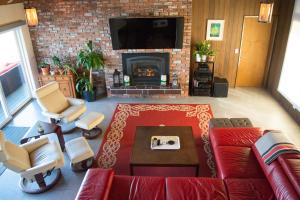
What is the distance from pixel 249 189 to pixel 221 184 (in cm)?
33

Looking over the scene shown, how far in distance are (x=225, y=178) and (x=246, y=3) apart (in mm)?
4714

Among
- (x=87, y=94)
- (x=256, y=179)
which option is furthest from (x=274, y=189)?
(x=87, y=94)

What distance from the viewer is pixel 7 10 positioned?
533cm

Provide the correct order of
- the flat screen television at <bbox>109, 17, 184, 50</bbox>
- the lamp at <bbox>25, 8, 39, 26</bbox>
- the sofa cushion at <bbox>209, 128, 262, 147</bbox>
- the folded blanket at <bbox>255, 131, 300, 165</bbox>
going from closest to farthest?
the folded blanket at <bbox>255, 131, 300, 165</bbox>, the sofa cushion at <bbox>209, 128, 262, 147</bbox>, the lamp at <bbox>25, 8, 39, 26</bbox>, the flat screen television at <bbox>109, 17, 184, 50</bbox>

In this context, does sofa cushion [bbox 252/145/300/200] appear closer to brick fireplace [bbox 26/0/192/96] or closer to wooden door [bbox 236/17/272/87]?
brick fireplace [bbox 26/0/192/96]

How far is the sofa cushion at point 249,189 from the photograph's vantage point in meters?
2.97

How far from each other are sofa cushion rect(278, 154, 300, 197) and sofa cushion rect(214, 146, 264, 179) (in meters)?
0.41

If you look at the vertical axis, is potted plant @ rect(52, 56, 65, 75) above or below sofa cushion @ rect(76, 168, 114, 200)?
above

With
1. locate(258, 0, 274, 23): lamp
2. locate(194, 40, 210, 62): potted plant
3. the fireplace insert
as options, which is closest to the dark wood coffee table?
locate(258, 0, 274, 23): lamp

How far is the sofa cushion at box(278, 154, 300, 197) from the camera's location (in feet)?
8.99

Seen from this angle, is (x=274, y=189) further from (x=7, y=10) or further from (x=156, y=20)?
(x=7, y=10)

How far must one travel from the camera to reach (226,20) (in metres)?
6.41

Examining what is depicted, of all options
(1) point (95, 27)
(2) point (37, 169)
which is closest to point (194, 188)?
(2) point (37, 169)

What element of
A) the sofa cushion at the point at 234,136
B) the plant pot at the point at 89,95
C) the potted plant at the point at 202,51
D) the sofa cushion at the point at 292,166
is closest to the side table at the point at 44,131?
the plant pot at the point at 89,95
